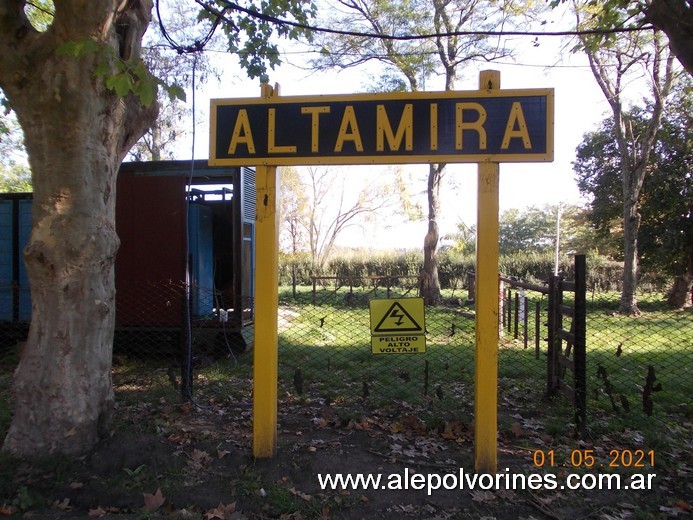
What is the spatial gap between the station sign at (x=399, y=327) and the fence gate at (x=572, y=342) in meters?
1.46

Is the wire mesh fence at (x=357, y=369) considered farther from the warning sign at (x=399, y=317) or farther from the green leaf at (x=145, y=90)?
the green leaf at (x=145, y=90)

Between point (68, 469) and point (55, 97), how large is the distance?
2.69 m

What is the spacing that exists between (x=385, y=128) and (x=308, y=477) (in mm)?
2650

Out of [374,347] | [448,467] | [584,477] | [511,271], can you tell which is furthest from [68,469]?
[511,271]

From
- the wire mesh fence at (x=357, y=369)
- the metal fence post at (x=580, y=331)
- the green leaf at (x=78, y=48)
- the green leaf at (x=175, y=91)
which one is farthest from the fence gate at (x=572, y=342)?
the green leaf at (x=78, y=48)

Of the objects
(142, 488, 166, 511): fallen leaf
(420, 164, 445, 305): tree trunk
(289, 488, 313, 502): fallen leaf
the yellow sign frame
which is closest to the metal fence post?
the yellow sign frame

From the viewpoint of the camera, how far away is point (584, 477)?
365cm

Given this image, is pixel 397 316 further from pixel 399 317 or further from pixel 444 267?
pixel 444 267

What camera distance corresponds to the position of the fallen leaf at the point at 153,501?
3178 mm

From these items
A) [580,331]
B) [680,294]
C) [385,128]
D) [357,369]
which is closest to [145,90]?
[385,128]

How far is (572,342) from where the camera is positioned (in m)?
5.01

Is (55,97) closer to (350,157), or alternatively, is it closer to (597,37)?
(350,157)

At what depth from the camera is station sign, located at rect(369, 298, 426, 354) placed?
4.41m

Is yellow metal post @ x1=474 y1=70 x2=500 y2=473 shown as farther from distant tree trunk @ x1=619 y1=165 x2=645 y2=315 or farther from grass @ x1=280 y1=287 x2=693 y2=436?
distant tree trunk @ x1=619 y1=165 x2=645 y2=315
